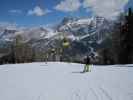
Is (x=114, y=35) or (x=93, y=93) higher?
(x=114, y=35)

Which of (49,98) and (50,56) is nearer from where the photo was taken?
(49,98)

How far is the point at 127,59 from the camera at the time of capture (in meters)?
57.0

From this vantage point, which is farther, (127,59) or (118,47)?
(118,47)

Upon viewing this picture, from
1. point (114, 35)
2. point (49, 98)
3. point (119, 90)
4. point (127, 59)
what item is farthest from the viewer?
point (114, 35)

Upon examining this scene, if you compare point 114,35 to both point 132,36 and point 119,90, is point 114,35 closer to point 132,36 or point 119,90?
point 132,36

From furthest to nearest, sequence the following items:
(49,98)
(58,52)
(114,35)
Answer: (114,35)
(58,52)
(49,98)

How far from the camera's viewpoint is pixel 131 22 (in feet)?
196

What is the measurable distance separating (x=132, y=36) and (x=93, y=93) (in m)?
47.1

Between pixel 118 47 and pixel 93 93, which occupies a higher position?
pixel 118 47

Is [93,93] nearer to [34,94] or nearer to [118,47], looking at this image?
[34,94]

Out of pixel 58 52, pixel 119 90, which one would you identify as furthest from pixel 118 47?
pixel 119 90

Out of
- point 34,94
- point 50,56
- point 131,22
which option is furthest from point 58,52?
point 34,94

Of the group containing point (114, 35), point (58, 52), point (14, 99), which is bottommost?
point (14, 99)

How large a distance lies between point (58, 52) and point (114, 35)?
1658cm
